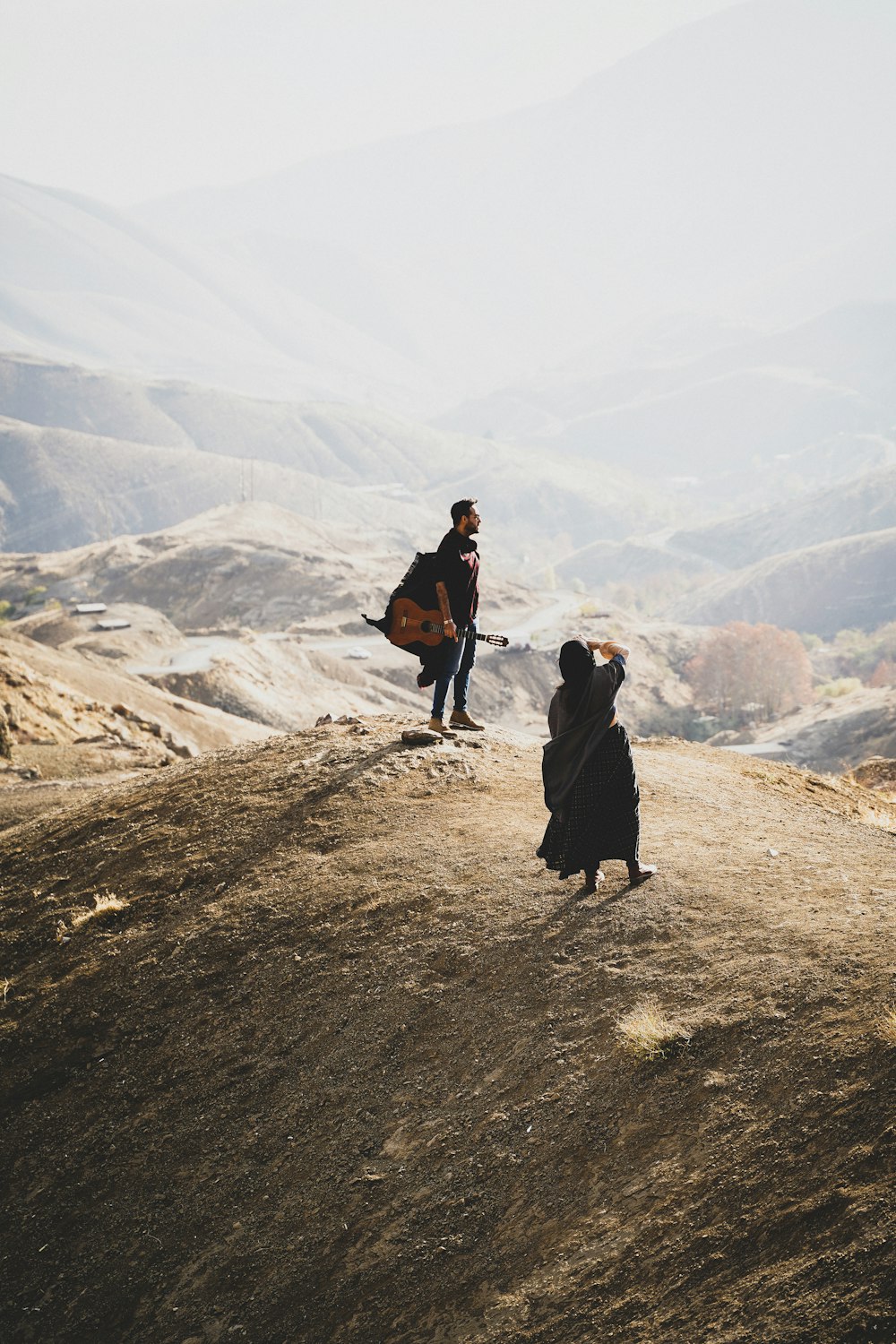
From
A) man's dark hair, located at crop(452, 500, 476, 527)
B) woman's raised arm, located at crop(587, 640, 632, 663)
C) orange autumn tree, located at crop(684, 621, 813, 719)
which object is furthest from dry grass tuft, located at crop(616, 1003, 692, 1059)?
orange autumn tree, located at crop(684, 621, 813, 719)

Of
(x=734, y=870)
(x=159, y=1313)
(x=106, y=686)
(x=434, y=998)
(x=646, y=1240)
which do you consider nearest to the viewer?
(x=646, y=1240)

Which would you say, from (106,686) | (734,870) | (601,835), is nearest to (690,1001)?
(601,835)

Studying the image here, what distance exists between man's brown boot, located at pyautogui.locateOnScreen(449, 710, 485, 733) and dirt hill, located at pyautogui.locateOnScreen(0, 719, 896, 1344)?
163 centimetres

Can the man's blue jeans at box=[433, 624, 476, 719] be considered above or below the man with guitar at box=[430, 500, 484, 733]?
below

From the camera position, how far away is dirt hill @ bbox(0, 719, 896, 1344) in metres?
5.03

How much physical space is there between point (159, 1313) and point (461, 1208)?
1.99 metres

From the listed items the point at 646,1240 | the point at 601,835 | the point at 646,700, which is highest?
the point at 601,835

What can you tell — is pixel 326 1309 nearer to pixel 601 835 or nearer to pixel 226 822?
pixel 601 835

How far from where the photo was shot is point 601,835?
807cm

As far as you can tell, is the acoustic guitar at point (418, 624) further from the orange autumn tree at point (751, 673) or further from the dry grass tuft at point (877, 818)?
the orange autumn tree at point (751, 673)

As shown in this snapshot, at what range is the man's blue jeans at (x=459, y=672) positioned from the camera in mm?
11062

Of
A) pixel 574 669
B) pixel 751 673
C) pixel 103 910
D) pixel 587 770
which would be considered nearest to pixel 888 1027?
pixel 587 770

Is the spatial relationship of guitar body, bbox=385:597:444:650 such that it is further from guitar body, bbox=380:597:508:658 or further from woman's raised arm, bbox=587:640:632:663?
woman's raised arm, bbox=587:640:632:663

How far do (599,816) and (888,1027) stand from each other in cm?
281
